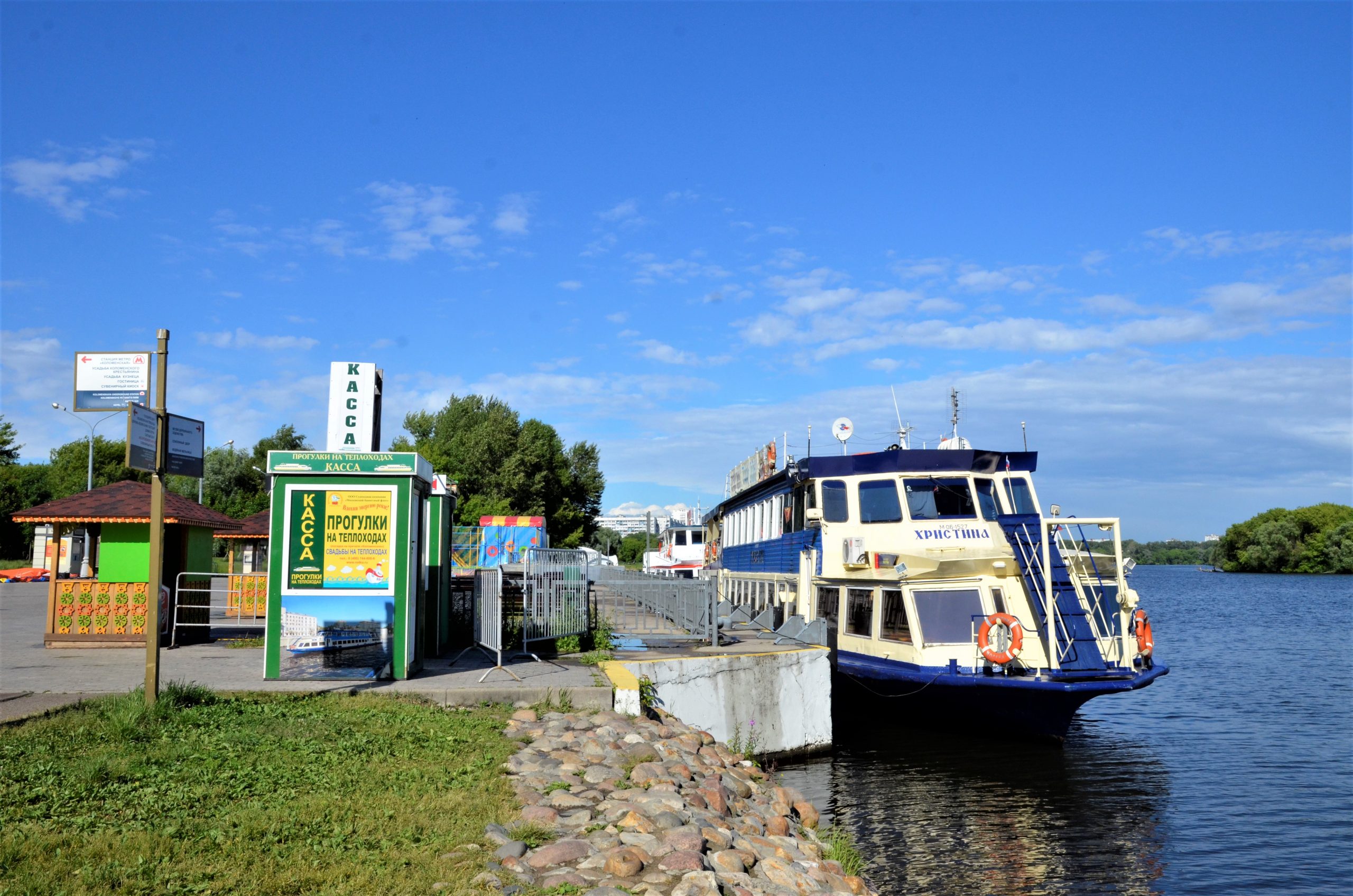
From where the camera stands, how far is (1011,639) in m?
15.5

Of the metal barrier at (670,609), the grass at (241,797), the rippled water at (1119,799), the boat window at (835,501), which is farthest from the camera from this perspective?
the boat window at (835,501)

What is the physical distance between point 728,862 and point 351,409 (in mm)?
9278

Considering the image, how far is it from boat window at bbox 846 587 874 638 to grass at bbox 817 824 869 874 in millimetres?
5938

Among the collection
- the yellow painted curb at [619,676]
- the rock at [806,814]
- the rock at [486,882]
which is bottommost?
the rock at [806,814]

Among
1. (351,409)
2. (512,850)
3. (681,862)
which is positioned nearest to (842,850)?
(681,862)

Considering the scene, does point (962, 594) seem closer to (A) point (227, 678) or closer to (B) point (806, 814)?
(B) point (806, 814)

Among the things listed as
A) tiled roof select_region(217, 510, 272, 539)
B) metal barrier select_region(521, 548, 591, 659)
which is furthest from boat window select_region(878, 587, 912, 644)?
tiled roof select_region(217, 510, 272, 539)

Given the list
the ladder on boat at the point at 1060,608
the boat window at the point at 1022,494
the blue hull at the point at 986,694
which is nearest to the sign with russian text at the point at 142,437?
the blue hull at the point at 986,694

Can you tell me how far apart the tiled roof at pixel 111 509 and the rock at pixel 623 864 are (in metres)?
14.7

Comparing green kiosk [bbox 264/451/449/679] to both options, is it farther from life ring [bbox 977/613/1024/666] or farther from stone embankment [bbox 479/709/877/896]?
life ring [bbox 977/613/1024/666]

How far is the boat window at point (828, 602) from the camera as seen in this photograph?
1934cm

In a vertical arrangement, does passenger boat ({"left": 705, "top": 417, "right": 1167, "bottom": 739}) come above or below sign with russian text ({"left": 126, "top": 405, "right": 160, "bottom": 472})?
below

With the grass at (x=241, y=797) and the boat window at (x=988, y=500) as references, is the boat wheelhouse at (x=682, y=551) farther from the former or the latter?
the grass at (x=241, y=797)

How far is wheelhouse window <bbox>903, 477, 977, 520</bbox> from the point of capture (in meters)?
18.1
